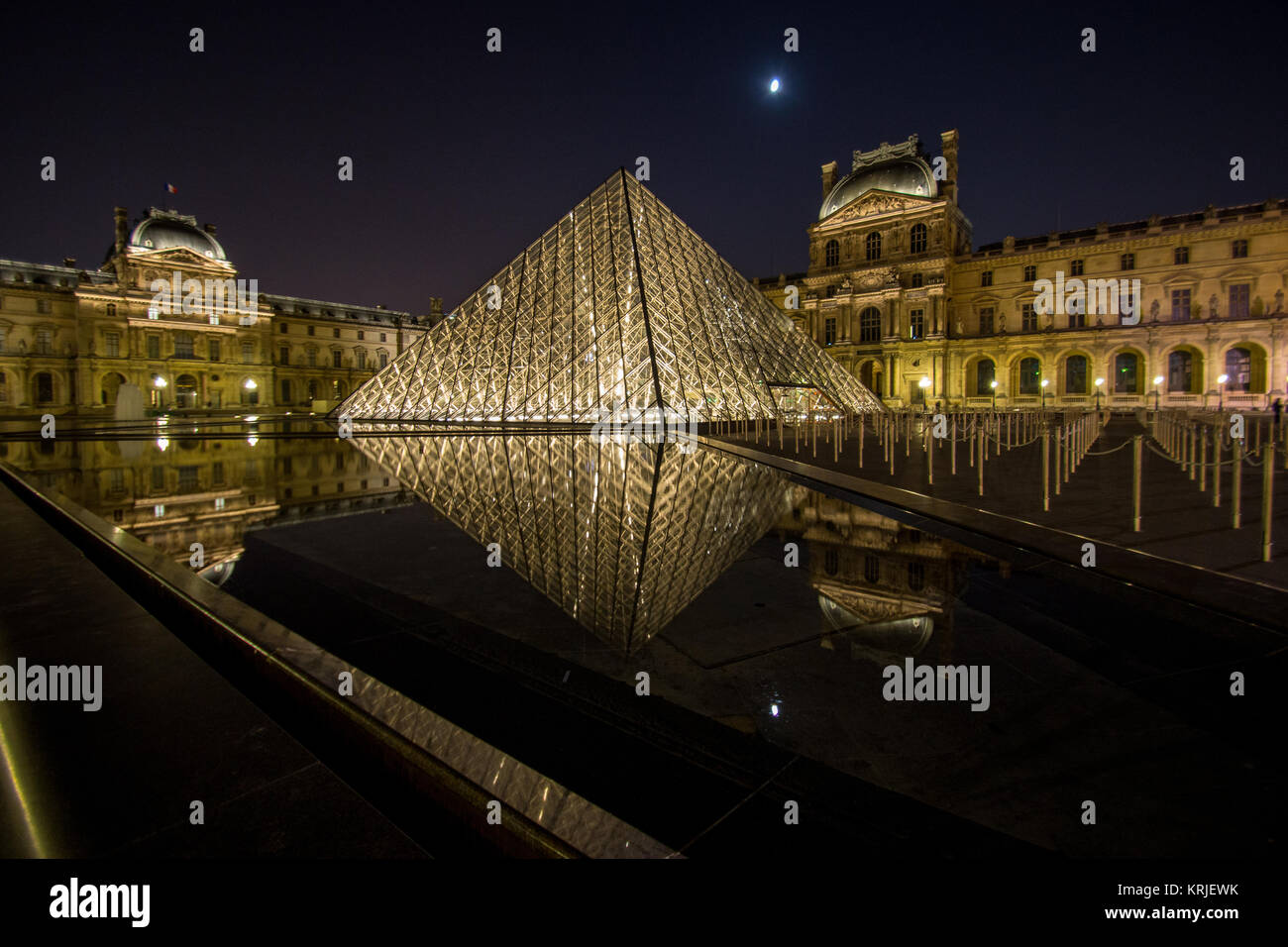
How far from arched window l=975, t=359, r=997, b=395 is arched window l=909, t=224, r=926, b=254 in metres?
8.06

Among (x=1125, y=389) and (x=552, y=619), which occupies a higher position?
(x=1125, y=389)

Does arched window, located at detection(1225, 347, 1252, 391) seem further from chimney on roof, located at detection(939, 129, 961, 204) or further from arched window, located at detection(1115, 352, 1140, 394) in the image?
chimney on roof, located at detection(939, 129, 961, 204)

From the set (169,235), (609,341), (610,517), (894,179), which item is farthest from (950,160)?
(169,235)

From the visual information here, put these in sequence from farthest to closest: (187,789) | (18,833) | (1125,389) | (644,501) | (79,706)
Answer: (1125,389), (644,501), (79,706), (187,789), (18,833)

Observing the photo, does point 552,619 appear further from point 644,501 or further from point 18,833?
point 644,501

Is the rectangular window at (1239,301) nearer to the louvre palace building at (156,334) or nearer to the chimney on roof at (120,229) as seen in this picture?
the louvre palace building at (156,334)

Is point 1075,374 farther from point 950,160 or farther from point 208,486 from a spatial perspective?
point 208,486

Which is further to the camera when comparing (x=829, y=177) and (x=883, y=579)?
(x=829, y=177)

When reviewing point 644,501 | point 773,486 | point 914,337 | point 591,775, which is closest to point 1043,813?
point 591,775

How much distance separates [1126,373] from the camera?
36.6 m

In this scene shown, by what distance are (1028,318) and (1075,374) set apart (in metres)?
4.50

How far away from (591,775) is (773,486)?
6.48 metres

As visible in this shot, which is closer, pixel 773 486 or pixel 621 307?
pixel 773 486

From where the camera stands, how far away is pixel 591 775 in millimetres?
1767
